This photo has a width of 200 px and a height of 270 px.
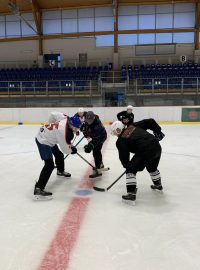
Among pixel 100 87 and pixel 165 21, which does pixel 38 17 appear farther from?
pixel 165 21

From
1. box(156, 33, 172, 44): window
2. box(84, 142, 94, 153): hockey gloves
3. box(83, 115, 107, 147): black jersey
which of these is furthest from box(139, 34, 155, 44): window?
box(84, 142, 94, 153): hockey gloves

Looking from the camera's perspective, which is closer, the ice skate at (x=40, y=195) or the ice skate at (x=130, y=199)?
the ice skate at (x=130, y=199)

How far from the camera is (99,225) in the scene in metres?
2.76

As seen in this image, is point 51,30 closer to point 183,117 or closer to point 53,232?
point 183,117

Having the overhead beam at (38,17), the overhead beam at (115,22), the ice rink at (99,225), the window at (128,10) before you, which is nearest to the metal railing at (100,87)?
the overhead beam at (115,22)

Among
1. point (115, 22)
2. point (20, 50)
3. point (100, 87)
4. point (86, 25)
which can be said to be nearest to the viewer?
point (100, 87)

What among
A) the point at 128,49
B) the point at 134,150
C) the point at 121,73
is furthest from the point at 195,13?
the point at 134,150

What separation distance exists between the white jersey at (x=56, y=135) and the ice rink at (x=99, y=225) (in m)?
0.64

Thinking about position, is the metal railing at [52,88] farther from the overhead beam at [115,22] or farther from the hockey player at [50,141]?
the hockey player at [50,141]

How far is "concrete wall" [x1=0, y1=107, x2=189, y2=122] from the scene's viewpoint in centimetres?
1268

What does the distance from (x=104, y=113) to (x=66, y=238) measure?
10.6m

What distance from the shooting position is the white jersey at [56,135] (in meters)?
3.36

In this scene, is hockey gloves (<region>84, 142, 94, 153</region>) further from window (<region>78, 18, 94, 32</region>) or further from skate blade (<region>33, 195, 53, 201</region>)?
window (<region>78, 18, 94, 32</region>)

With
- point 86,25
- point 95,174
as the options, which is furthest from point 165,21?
point 95,174
